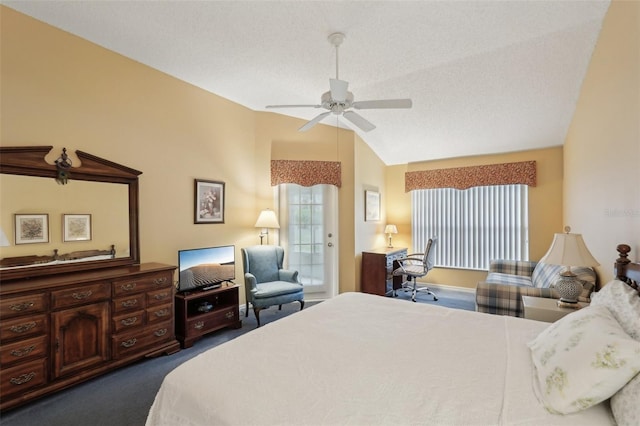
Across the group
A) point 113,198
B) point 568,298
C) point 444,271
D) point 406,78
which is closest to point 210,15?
point 113,198

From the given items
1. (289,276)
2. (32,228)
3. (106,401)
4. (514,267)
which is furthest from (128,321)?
(514,267)

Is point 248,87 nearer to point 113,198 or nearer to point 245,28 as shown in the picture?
point 245,28

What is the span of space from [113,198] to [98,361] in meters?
1.42

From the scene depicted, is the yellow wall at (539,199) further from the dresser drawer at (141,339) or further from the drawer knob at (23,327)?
the drawer knob at (23,327)

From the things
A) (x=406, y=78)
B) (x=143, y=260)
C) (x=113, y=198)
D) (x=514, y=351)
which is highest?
(x=406, y=78)

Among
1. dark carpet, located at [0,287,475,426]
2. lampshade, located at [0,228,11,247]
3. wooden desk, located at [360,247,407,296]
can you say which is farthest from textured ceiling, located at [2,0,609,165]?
dark carpet, located at [0,287,475,426]

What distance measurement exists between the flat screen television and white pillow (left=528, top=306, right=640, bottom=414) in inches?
118

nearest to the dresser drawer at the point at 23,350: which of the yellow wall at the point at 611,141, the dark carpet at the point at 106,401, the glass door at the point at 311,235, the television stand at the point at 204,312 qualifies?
the dark carpet at the point at 106,401

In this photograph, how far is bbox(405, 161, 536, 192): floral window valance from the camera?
4621 mm

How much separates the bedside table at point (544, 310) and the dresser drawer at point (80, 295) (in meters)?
3.40

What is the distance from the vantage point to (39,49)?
246cm

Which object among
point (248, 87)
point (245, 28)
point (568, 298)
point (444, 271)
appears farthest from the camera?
point (444, 271)

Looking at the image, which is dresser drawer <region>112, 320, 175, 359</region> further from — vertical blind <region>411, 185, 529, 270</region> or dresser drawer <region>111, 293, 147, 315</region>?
vertical blind <region>411, 185, 529, 270</region>

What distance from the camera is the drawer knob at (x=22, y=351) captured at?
201cm
